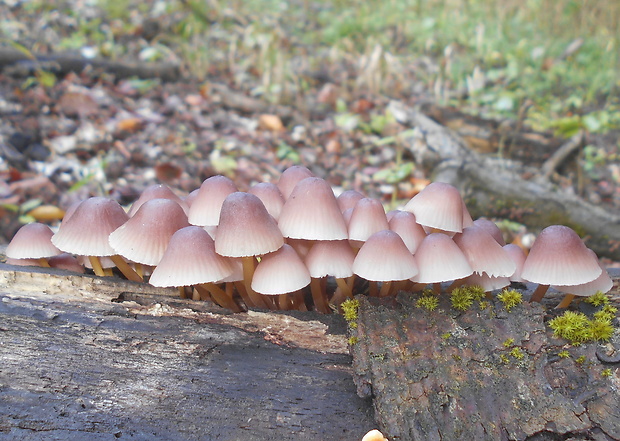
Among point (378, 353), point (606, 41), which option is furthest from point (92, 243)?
point (606, 41)

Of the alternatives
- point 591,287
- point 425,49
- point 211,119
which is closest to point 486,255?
point 591,287

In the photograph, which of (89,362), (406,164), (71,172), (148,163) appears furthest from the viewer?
(406,164)

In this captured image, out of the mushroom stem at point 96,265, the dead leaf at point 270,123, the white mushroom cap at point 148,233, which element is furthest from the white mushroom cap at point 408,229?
the dead leaf at point 270,123

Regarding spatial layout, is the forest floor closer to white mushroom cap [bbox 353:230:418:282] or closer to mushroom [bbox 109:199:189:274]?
mushroom [bbox 109:199:189:274]

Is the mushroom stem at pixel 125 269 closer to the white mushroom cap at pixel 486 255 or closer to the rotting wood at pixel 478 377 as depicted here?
the rotting wood at pixel 478 377

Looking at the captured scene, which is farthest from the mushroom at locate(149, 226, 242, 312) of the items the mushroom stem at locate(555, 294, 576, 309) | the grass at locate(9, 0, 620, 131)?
the grass at locate(9, 0, 620, 131)

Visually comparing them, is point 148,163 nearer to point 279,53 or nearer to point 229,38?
point 279,53

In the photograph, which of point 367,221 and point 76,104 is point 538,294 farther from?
point 76,104
